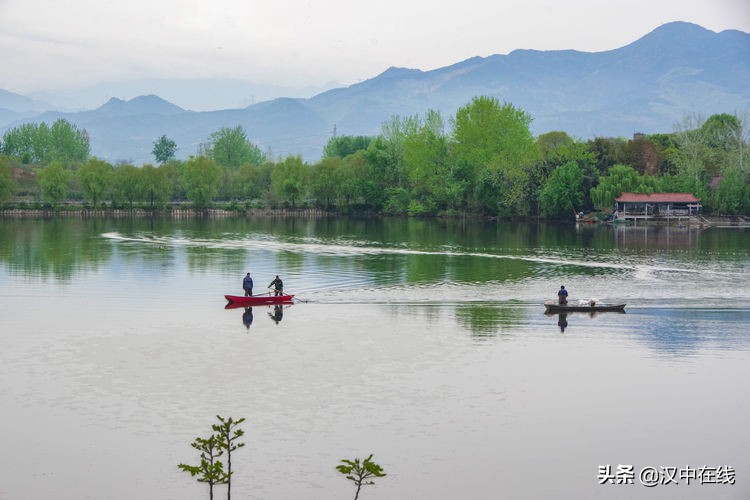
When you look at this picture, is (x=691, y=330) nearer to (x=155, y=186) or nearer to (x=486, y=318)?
(x=486, y=318)

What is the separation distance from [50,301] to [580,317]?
3020 cm

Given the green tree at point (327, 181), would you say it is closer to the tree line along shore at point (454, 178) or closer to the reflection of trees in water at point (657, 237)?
the tree line along shore at point (454, 178)

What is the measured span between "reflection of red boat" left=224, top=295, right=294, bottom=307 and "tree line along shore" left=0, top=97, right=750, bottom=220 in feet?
260

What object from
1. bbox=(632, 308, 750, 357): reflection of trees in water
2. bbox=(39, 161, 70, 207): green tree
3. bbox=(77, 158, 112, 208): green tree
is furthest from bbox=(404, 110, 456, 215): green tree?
bbox=(632, 308, 750, 357): reflection of trees in water

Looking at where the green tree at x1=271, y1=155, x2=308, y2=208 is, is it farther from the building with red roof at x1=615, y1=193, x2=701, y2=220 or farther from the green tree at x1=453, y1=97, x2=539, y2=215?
the building with red roof at x1=615, y1=193, x2=701, y2=220

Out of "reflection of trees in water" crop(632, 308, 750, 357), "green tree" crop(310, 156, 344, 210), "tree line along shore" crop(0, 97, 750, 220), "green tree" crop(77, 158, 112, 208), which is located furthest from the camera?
"green tree" crop(310, 156, 344, 210)

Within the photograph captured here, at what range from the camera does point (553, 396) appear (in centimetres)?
3139

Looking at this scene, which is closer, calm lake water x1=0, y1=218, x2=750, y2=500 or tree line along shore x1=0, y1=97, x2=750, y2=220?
calm lake water x1=0, y1=218, x2=750, y2=500

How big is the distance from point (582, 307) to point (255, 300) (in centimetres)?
1815

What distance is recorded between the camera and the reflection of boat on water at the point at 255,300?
48219 millimetres

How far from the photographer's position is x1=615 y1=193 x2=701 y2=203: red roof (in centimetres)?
12106

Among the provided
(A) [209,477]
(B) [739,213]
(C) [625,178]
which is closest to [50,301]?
(A) [209,477]

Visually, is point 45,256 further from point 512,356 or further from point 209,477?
point 209,477

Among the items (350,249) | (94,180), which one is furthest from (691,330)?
(94,180)
